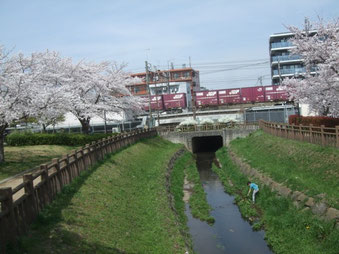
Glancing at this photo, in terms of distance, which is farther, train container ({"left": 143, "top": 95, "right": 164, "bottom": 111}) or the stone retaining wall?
train container ({"left": 143, "top": 95, "right": 164, "bottom": 111})

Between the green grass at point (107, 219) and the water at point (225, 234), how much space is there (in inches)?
57.2

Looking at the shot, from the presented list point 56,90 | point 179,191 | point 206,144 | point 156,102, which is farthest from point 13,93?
point 156,102

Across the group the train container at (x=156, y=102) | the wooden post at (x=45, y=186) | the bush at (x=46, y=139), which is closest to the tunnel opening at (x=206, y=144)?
the train container at (x=156, y=102)

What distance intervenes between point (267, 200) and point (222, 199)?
179 inches

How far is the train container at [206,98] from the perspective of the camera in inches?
2498

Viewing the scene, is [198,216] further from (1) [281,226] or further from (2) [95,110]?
(2) [95,110]

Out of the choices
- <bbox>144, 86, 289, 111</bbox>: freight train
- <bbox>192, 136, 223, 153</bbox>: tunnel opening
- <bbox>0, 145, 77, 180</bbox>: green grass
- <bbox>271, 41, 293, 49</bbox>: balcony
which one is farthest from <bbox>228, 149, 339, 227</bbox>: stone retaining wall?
<bbox>271, 41, 293, 49</bbox>: balcony

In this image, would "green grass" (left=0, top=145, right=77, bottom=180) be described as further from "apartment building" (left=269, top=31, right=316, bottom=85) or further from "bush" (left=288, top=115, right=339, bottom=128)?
"apartment building" (left=269, top=31, right=316, bottom=85)

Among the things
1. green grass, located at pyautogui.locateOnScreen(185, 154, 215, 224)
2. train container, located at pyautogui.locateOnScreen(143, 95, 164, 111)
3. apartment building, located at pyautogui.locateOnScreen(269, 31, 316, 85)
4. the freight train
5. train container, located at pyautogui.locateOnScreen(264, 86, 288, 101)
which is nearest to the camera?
green grass, located at pyautogui.locateOnScreen(185, 154, 215, 224)

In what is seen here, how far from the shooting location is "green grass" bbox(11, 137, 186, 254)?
8.86 meters

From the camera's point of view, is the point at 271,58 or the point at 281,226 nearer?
the point at 281,226

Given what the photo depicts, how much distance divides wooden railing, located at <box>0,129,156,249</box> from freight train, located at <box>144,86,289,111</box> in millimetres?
44533

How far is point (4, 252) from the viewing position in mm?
7039

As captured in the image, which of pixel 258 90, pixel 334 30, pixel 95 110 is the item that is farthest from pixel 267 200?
pixel 258 90
